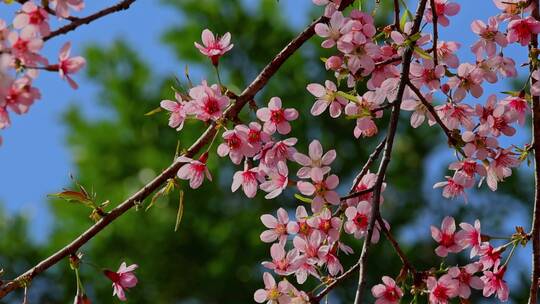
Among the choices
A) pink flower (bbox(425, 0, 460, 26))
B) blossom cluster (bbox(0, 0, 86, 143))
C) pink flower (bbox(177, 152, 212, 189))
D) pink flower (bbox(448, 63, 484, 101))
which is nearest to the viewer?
blossom cluster (bbox(0, 0, 86, 143))

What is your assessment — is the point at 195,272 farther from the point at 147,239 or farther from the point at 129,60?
the point at 129,60

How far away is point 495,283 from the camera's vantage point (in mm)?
1751

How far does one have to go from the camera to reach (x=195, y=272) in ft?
37.6

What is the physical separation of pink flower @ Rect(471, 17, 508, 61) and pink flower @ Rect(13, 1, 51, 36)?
877 millimetres

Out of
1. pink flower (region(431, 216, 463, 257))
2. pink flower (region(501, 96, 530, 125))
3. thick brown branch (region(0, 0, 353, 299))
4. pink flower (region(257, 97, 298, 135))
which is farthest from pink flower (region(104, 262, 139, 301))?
pink flower (region(501, 96, 530, 125))

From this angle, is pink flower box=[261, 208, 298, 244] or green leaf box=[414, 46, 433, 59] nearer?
green leaf box=[414, 46, 433, 59]

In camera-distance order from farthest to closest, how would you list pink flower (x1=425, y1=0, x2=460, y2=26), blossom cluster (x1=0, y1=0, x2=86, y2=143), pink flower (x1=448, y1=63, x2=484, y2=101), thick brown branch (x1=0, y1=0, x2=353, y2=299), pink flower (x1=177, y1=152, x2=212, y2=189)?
pink flower (x1=425, y1=0, x2=460, y2=26) < pink flower (x1=448, y1=63, x2=484, y2=101) < pink flower (x1=177, y1=152, x2=212, y2=189) < thick brown branch (x1=0, y1=0, x2=353, y2=299) < blossom cluster (x1=0, y1=0, x2=86, y2=143)

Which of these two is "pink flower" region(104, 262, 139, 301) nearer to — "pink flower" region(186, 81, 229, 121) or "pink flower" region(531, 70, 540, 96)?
"pink flower" region(186, 81, 229, 121)

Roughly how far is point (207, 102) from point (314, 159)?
212 millimetres

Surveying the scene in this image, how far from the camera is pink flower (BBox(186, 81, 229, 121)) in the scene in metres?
1.59

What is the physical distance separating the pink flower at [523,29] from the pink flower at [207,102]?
610 mm

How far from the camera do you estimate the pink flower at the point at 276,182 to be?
1581 mm

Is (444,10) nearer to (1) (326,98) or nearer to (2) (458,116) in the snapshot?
(2) (458,116)

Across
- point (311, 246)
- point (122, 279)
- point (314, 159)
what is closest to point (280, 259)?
point (311, 246)
